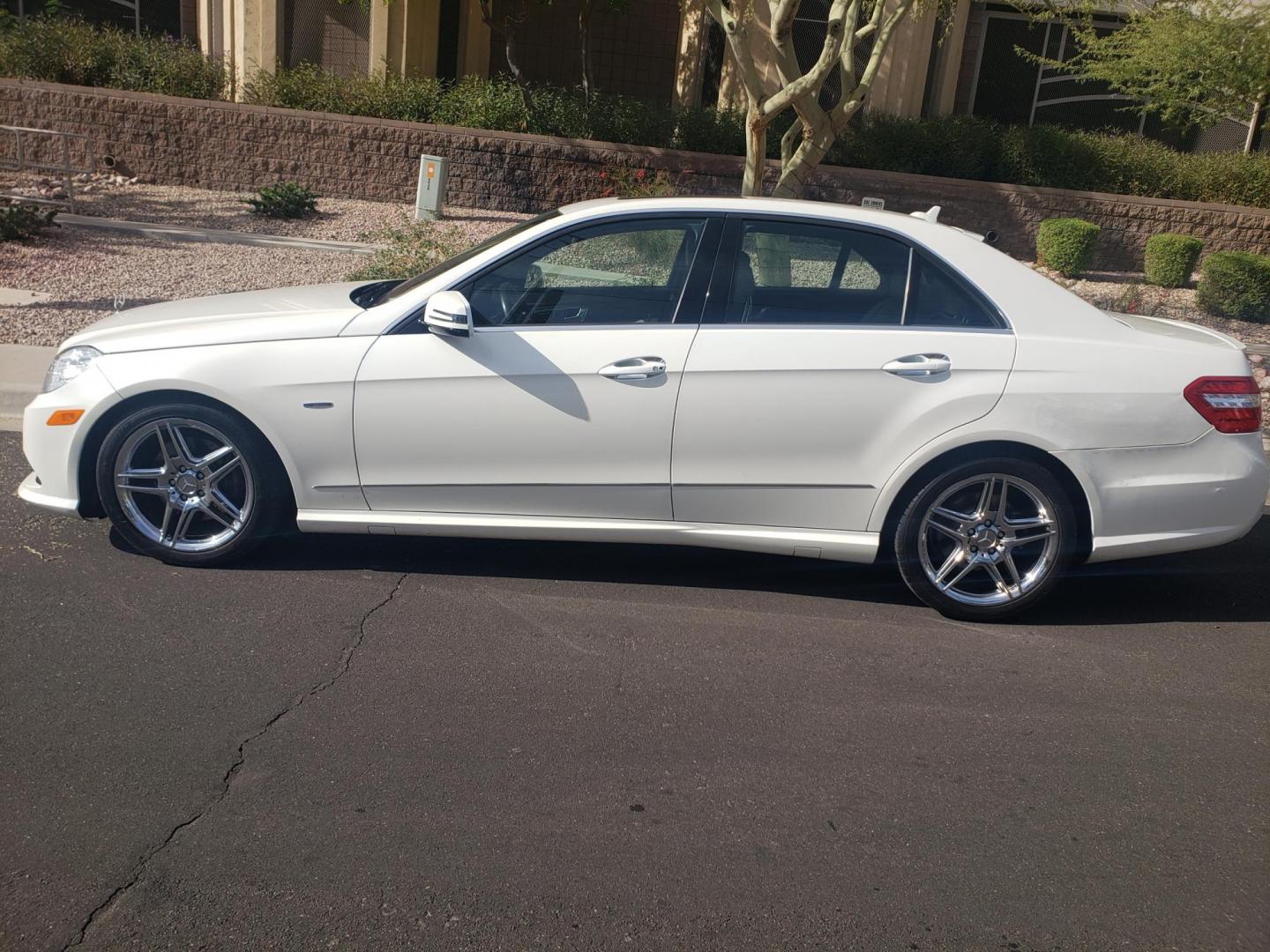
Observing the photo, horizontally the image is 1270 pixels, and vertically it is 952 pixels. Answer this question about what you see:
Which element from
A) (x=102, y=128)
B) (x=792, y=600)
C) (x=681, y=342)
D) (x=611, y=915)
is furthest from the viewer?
(x=102, y=128)

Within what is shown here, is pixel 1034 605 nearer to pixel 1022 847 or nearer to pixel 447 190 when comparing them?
pixel 1022 847

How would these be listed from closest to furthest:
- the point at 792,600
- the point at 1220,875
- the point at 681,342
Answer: the point at 1220,875 → the point at 681,342 → the point at 792,600

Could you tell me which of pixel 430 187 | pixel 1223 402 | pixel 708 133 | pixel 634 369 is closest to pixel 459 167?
pixel 430 187

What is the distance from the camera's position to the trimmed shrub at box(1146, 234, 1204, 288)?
15.4 metres

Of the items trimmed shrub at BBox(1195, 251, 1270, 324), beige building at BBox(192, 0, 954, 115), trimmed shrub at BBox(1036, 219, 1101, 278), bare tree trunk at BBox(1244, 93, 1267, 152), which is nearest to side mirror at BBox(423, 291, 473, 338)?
trimmed shrub at BBox(1195, 251, 1270, 324)

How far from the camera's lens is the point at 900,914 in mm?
3262

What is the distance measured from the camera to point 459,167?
17250mm

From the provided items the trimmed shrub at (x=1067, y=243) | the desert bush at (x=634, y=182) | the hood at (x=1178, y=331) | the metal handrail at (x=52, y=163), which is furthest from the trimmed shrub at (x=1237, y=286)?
the metal handrail at (x=52, y=163)

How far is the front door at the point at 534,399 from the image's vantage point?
503 cm

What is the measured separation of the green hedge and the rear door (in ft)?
43.0

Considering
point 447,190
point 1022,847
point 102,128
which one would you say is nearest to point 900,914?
point 1022,847

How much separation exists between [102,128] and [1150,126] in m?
17.3

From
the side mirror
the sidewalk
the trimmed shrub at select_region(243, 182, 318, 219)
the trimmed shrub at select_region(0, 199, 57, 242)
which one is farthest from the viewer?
the trimmed shrub at select_region(243, 182, 318, 219)

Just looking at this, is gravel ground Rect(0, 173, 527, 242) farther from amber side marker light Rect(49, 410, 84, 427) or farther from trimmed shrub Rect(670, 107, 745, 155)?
amber side marker light Rect(49, 410, 84, 427)
